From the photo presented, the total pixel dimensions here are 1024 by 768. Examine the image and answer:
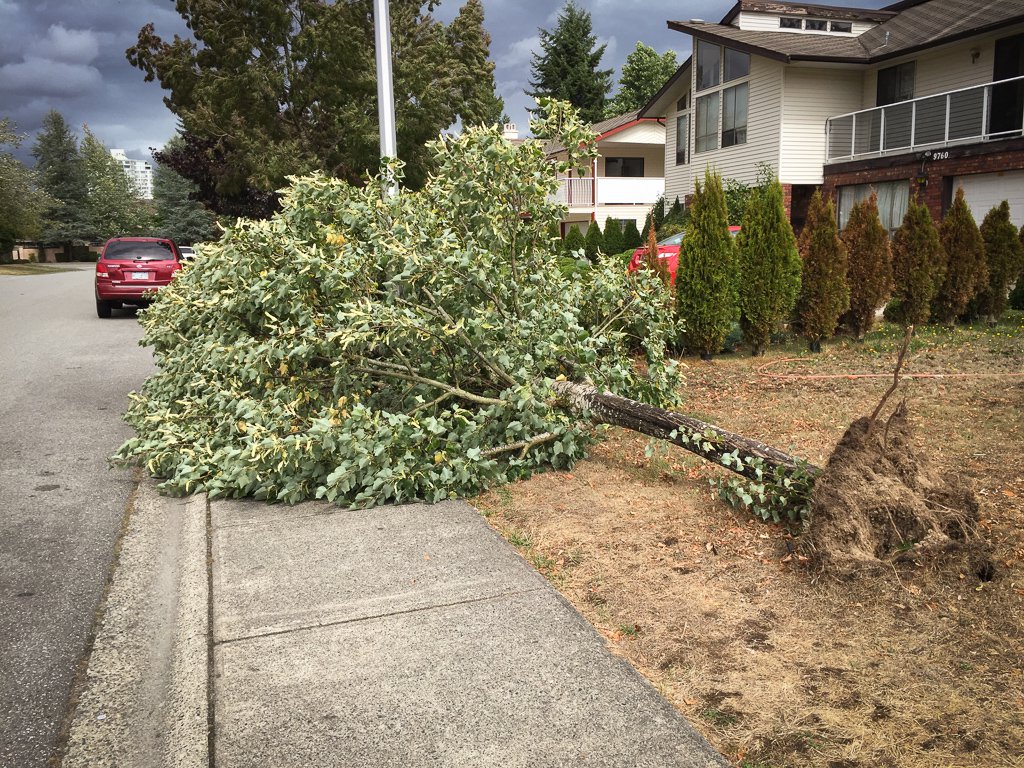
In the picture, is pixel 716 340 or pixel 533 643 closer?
pixel 533 643

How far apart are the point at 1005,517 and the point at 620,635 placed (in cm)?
237

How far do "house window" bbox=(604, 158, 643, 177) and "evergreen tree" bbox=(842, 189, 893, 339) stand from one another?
3177 cm

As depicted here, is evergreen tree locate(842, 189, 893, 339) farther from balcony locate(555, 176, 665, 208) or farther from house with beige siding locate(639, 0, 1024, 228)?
balcony locate(555, 176, 665, 208)

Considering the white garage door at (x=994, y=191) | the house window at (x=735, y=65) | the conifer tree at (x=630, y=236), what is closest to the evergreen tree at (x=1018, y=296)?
the white garage door at (x=994, y=191)

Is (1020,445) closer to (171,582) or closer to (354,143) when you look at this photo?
(171,582)

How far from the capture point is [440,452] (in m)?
5.25

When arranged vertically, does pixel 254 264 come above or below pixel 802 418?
above

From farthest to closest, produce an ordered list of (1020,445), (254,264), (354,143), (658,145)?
(658,145) → (354,143) → (254,264) → (1020,445)

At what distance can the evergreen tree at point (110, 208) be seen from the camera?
75625 mm

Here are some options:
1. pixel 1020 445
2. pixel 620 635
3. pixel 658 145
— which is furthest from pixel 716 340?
pixel 658 145

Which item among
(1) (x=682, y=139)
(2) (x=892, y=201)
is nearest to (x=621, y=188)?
(1) (x=682, y=139)

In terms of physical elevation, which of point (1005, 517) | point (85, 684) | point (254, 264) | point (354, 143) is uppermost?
point (354, 143)

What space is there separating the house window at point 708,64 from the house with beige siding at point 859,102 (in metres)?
0.06

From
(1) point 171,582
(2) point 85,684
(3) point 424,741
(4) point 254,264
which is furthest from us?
(4) point 254,264
